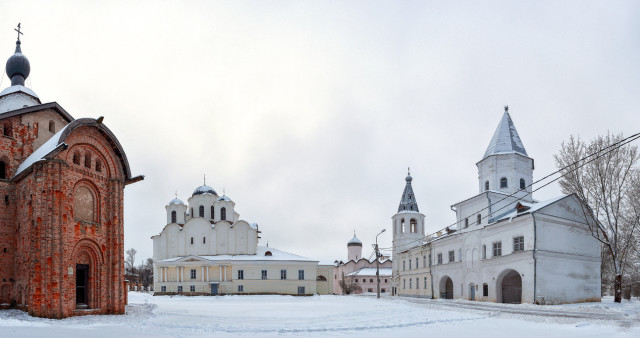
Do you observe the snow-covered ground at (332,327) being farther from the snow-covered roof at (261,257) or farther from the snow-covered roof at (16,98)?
the snow-covered roof at (261,257)

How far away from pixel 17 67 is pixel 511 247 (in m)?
33.3

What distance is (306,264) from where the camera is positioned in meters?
55.9

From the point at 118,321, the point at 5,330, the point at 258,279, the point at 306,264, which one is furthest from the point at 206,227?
the point at 5,330

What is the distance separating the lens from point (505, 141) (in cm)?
4000

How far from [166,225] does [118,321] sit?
40447mm

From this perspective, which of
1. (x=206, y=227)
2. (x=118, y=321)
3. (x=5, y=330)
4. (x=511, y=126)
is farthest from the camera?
(x=206, y=227)

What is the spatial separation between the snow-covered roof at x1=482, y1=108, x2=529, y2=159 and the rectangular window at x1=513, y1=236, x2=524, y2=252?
9116 mm

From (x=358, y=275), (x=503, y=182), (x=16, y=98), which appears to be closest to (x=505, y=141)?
(x=503, y=182)

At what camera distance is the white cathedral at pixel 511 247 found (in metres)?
30.9

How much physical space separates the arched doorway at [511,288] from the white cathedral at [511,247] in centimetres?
7

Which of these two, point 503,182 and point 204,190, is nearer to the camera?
point 503,182

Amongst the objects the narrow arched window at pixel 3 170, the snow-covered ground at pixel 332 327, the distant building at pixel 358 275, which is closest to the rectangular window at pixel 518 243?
the snow-covered ground at pixel 332 327

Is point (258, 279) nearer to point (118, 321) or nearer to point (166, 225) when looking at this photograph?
point (166, 225)

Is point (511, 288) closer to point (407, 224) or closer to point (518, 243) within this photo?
point (518, 243)
